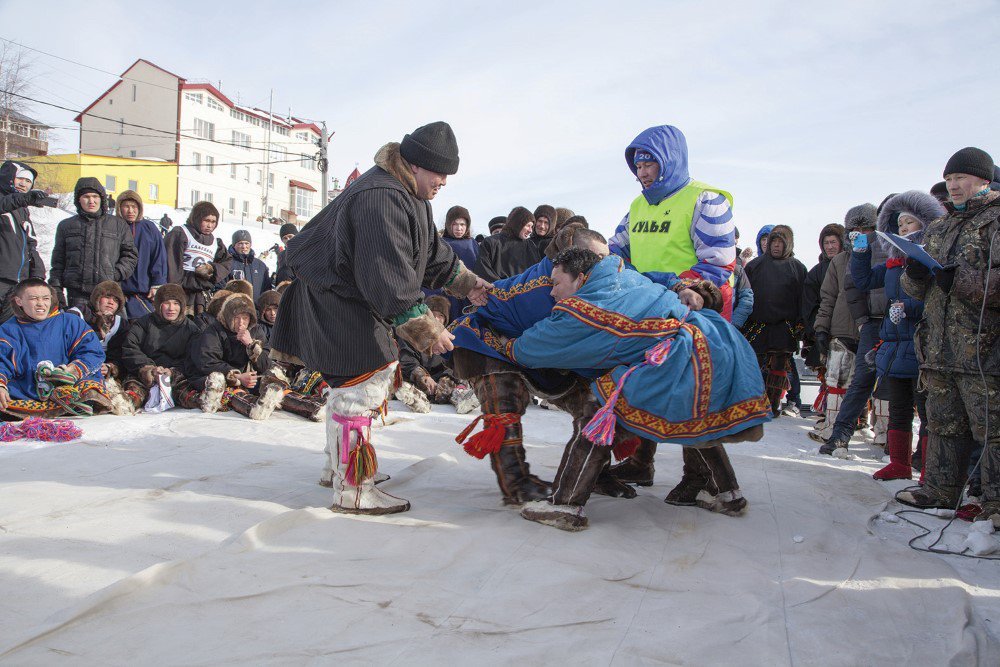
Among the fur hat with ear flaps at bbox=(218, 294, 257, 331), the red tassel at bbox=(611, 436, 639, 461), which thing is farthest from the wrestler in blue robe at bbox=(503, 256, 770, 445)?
the fur hat with ear flaps at bbox=(218, 294, 257, 331)

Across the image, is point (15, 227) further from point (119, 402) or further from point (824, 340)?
point (824, 340)

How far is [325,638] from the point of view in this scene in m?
1.83

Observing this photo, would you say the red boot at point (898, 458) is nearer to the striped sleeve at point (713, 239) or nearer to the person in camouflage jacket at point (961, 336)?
the person in camouflage jacket at point (961, 336)

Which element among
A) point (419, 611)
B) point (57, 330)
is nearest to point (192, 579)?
point (419, 611)

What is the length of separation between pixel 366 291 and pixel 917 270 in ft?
8.78

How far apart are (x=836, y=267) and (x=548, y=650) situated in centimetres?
518

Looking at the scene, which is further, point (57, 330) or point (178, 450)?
point (57, 330)

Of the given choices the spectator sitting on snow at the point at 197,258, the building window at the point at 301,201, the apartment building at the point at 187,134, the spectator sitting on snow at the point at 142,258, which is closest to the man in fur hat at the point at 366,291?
the spectator sitting on snow at the point at 142,258

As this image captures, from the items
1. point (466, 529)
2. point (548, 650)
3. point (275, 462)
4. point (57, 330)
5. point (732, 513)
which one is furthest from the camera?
point (57, 330)

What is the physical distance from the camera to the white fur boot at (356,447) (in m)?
2.98

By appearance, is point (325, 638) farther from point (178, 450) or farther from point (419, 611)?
point (178, 450)

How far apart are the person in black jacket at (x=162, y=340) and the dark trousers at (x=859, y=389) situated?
4893mm

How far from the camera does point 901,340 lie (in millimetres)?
4312

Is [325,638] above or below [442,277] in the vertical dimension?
below
